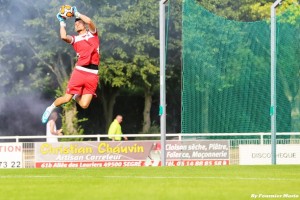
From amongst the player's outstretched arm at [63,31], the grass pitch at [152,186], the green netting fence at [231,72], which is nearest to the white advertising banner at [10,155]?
the green netting fence at [231,72]

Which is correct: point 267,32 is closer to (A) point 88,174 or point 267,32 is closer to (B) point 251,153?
(B) point 251,153


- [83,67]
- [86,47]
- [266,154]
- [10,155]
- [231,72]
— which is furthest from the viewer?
[266,154]

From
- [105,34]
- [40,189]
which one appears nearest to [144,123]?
[105,34]

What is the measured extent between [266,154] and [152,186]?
1819 centimetres

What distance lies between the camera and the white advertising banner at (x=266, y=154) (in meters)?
31.5

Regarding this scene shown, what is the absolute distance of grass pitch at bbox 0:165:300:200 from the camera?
1266cm

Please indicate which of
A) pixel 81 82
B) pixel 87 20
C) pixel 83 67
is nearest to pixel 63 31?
pixel 87 20

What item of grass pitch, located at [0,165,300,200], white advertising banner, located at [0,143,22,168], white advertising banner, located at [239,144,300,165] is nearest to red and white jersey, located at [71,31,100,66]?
grass pitch, located at [0,165,300,200]

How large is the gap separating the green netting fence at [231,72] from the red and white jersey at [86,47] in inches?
368

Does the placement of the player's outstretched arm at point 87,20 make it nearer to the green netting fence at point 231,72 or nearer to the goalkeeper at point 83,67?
the goalkeeper at point 83,67

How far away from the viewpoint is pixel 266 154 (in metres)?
31.9

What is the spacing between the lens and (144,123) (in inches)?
2286

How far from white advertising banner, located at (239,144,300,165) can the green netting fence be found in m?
0.83

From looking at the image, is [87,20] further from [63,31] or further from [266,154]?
[266,154]
